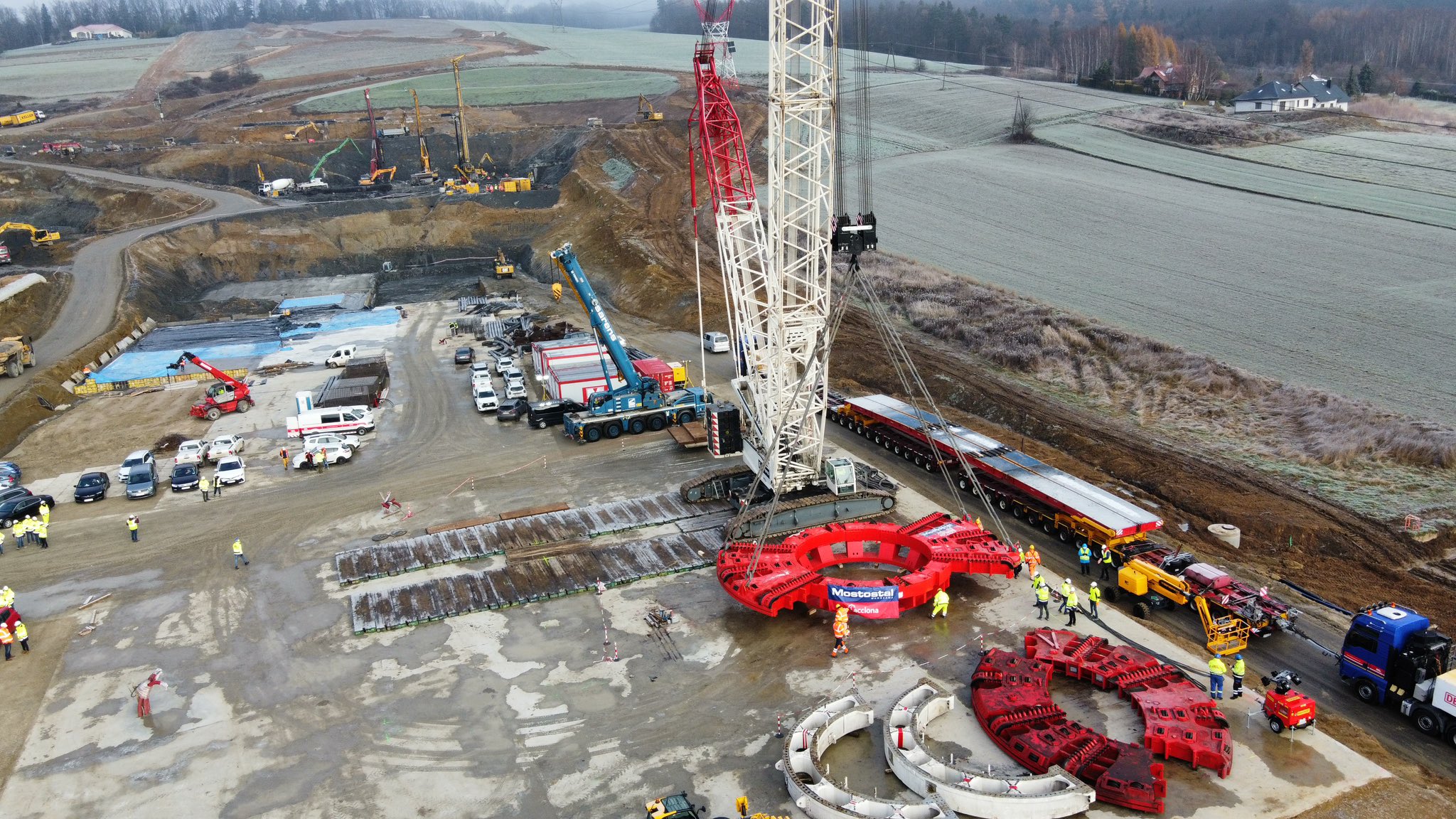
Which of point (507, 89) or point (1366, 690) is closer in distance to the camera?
point (1366, 690)

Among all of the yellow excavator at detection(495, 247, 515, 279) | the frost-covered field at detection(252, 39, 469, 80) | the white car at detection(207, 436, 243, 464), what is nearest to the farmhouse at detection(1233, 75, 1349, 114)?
the yellow excavator at detection(495, 247, 515, 279)

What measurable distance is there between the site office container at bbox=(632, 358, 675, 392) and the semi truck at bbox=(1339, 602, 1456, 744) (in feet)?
89.4

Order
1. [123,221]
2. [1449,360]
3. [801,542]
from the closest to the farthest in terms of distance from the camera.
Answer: [801,542], [1449,360], [123,221]

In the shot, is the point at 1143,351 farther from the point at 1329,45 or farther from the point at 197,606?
the point at 1329,45

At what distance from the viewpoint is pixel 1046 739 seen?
1916 cm

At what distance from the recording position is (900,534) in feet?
91.2

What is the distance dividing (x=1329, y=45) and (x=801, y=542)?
146672 mm

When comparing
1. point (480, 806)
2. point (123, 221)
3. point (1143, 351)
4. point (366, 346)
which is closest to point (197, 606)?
point (480, 806)

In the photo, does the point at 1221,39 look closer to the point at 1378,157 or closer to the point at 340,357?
the point at 1378,157

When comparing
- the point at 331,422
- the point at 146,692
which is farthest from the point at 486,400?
the point at 146,692

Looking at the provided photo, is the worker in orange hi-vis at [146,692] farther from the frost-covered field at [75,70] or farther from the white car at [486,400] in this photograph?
the frost-covered field at [75,70]

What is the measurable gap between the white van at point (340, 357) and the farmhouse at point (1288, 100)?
79.7 m

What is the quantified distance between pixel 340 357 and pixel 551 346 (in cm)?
1258

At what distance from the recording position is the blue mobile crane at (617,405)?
3944cm
